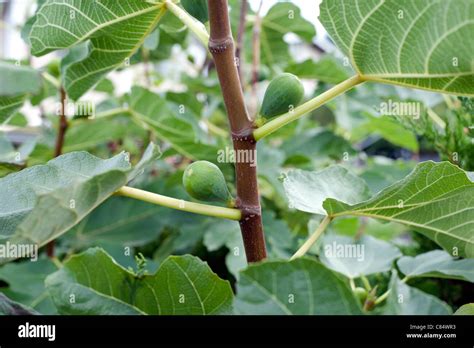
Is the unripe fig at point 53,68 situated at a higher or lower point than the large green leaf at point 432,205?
higher

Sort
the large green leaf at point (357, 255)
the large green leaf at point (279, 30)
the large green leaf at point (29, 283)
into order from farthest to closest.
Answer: the large green leaf at point (279, 30), the large green leaf at point (29, 283), the large green leaf at point (357, 255)

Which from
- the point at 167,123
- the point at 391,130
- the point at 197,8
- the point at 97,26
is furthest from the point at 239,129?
the point at 391,130

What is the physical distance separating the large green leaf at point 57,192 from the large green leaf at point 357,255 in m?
0.39

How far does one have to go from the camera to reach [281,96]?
664 millimetres

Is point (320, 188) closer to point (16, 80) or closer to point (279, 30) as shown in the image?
point (16, 80)

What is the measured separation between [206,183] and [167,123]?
68 centimetres

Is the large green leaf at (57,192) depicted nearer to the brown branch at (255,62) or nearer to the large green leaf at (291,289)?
the large green leaf at (291,289)

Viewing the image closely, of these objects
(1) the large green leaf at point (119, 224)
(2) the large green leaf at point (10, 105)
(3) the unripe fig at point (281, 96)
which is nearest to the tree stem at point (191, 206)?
(3) the unripe fig at point (281, 96)

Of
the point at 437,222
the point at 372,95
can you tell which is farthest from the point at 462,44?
the point at 372,95

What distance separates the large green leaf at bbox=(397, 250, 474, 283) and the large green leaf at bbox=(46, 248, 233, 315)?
0.37 meters

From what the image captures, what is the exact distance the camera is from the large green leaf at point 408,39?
0.61 metres
